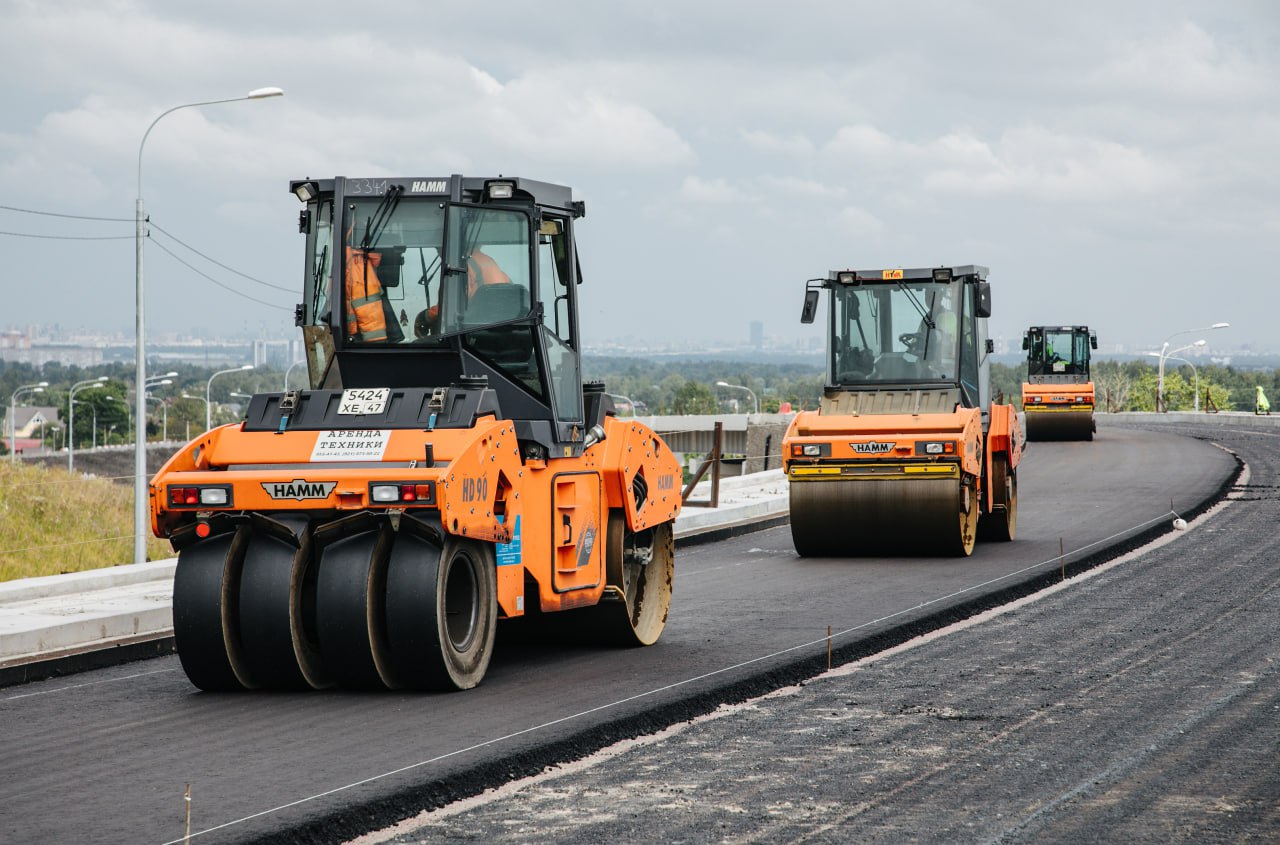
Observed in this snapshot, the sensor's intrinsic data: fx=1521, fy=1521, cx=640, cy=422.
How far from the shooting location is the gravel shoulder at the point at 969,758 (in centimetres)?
621

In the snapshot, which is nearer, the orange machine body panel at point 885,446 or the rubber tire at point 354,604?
the rubber tire at point 354,604

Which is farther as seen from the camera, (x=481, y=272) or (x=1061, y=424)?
(x=1061, y=424)

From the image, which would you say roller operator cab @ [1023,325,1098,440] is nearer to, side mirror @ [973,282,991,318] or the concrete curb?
side mirror @ [973,282,991,318]

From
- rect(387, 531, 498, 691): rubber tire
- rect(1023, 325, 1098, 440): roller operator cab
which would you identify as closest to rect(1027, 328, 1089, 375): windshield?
rect(1023, 325, 1098, 440): roller operator cab

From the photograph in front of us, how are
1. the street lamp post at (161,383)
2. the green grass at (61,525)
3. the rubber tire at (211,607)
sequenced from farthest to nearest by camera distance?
the street lamp post at (161,383)
the green grass at (61,525)
the rubber tire at (211,607)

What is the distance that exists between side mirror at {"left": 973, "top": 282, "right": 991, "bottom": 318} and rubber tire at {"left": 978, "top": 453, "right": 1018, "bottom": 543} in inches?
79.4

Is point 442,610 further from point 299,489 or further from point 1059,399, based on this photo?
point 1059,399

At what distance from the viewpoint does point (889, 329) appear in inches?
695

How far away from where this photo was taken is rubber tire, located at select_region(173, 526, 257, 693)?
28.1 feet

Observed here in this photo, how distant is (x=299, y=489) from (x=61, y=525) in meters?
21.7

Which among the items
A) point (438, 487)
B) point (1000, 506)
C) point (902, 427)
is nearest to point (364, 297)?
point (438, 487)

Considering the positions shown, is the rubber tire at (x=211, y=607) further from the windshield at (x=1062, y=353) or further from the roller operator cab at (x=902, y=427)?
the windshield at (x=1062, y=353)

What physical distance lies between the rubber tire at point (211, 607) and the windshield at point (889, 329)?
33.5 ft

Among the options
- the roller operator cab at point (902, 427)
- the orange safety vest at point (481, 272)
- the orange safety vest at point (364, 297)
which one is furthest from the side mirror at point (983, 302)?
the orange safety vest at point (364, 297)
